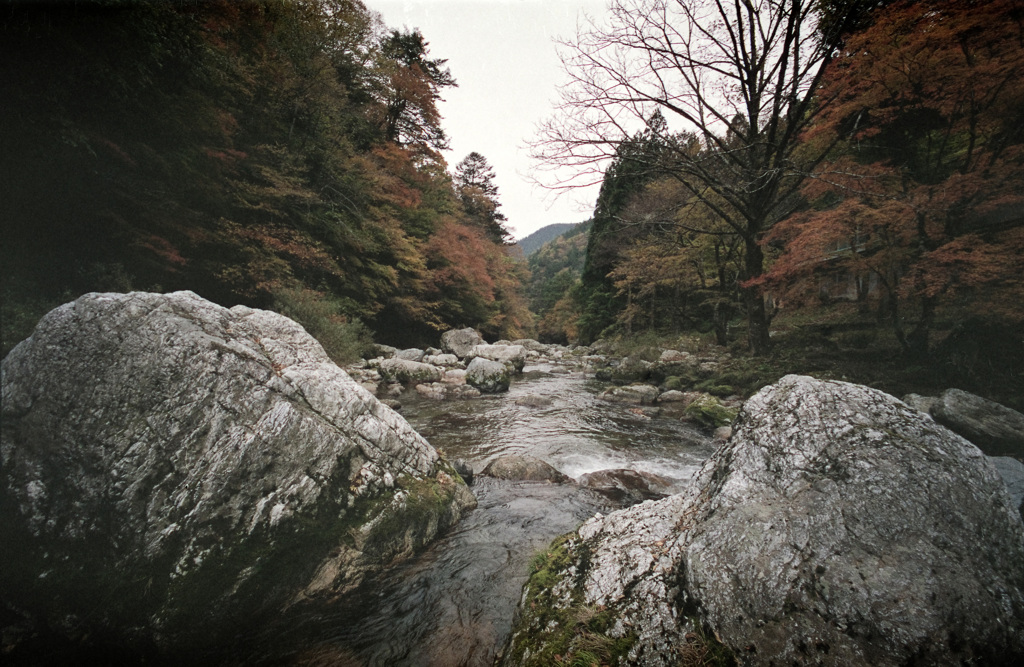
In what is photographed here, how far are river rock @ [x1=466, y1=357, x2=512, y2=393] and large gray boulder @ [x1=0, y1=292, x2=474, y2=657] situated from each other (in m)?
8.53

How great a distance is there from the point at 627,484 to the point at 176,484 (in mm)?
5010

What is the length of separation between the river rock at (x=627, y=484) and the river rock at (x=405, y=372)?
28.2ft

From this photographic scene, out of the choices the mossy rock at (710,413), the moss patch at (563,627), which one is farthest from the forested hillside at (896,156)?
the moss patch at (563,627)

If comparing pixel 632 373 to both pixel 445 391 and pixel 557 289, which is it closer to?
pixel 445 391

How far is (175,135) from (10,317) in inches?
231

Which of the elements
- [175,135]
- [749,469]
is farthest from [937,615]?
[175,135]

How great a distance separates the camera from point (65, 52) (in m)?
6.71

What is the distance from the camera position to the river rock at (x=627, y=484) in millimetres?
4848

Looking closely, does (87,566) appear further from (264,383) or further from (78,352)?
(78,352)

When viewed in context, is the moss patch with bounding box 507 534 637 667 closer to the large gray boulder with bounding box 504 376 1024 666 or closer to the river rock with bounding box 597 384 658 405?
Answer: the large gray boulder with bounding box 504 376 1024 666

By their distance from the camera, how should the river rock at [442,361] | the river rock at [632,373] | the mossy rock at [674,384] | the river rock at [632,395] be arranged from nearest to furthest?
the river rock at [632,395]
the mossy rock at [674,384]
the river rock at [632,373]
the river rock at [442,361]

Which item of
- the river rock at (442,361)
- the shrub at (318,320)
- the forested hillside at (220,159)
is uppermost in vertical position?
the forested hillside at (220,159)

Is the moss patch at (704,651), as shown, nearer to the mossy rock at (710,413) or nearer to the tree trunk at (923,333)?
the mossy rock at (710,413)

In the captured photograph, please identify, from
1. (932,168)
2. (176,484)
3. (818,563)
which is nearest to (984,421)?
(932,168)
